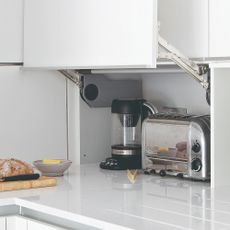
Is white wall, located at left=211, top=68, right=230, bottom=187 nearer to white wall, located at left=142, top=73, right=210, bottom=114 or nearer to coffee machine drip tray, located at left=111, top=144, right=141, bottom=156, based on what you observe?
white wall, located at left=142, top=73, right=210, bottom=114

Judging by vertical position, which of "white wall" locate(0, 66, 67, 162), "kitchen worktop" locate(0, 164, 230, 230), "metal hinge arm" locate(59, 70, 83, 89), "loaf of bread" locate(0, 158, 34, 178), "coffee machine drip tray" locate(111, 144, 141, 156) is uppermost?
"metal hinge arm" locate(59, 70, 83, 89)

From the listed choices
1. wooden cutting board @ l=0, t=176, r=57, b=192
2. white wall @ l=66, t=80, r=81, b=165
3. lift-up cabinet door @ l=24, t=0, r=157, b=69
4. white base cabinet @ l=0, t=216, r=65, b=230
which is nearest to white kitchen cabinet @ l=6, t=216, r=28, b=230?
white base cabinet @ l=0, t=216, r=65, b=230

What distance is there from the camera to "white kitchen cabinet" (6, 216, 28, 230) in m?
2.31

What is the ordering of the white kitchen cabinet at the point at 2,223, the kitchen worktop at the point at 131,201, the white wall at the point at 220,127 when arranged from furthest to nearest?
the white wall at the point at 220,127
the white kitchen cabinet at the point at 2,223
the kitchen worktop at the point at 131,201

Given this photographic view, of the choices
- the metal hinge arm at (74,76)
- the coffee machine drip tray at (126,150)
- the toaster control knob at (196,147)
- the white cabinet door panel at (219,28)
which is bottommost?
the coffee machine drip tray at (126,150)

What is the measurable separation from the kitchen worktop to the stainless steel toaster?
4cm

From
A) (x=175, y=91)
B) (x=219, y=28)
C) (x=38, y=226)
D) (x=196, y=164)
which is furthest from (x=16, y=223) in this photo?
(x=175, y=91)

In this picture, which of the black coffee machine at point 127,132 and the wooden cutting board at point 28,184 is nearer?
the wooden cutting board at point 28,184

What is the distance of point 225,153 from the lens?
253cm

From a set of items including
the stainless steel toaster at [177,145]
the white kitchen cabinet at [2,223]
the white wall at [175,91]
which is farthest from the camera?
the white wall at [175,91]

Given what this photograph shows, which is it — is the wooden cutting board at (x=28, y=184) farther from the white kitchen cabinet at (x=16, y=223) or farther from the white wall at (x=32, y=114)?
the white wall at (x=32, y=114)

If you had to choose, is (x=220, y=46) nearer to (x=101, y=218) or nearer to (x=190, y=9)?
(x=190, y=9)

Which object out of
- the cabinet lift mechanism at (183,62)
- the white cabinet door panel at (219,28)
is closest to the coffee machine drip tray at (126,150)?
the cabinet lift mechanism at (183,62)

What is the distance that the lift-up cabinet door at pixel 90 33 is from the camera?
2.36 meters
